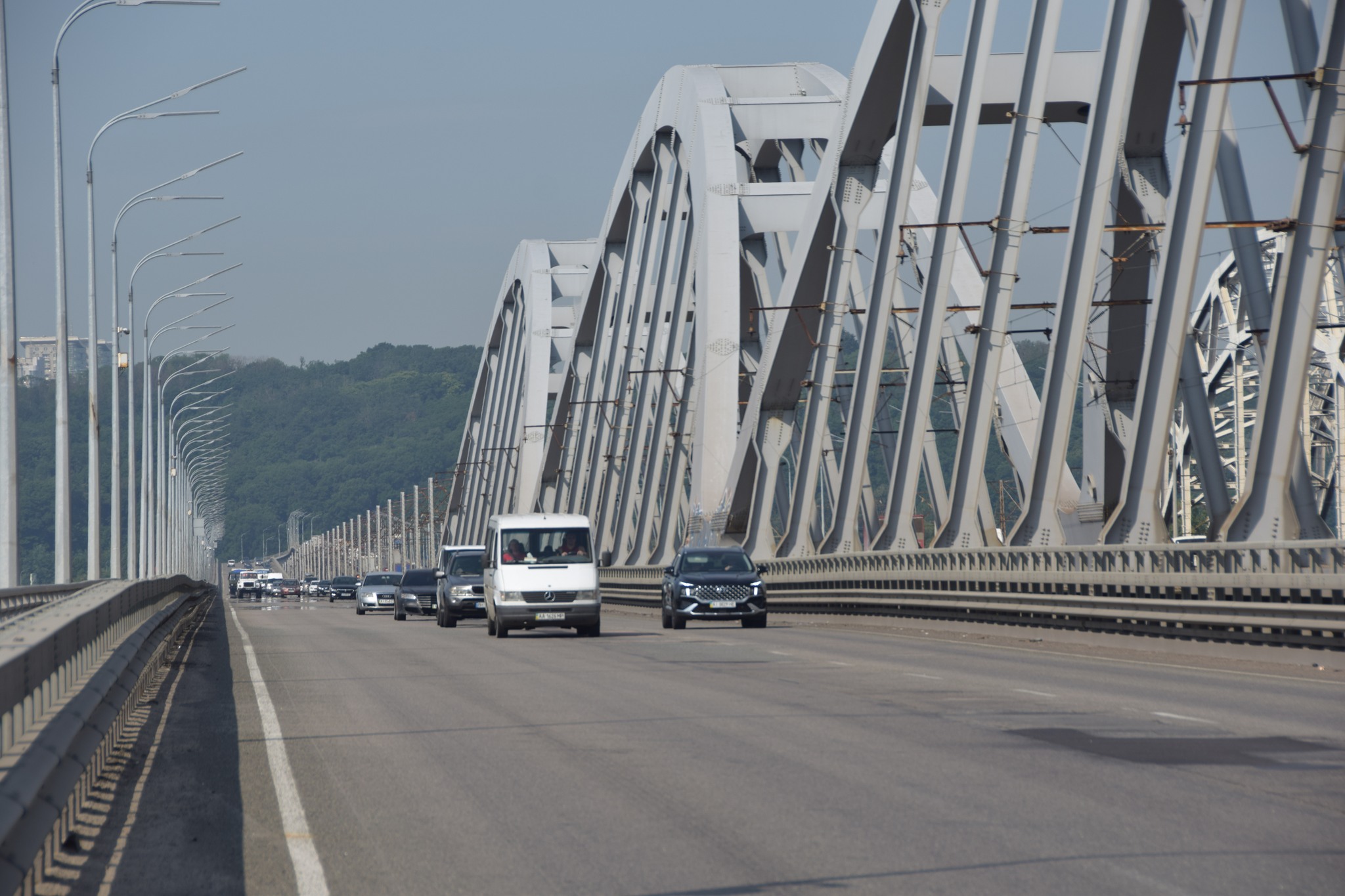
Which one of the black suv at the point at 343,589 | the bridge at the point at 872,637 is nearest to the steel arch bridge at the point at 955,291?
the bridge at the point at 872,637

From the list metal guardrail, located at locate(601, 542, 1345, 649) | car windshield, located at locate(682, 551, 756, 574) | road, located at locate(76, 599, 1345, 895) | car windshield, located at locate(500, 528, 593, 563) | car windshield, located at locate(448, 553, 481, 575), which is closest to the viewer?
road, located at locate(76, 599, 1345, 895)

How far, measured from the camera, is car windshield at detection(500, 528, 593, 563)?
29594mm

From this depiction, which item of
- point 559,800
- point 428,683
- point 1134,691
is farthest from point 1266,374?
point 559,800

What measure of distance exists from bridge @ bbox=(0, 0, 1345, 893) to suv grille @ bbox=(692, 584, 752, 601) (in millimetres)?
1250

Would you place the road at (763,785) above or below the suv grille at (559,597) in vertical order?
below

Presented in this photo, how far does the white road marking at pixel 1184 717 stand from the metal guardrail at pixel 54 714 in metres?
7.19

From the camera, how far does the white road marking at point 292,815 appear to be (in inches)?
280

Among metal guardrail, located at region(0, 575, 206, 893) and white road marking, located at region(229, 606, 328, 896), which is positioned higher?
metal guardrail, located at region(0, 575, 206, 893)

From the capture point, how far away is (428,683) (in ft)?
58.5

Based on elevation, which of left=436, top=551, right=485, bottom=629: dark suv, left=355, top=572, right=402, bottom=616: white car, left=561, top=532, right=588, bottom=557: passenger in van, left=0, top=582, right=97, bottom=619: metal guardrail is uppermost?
left=561, top=532, right=588, bottom=557: passenger in van

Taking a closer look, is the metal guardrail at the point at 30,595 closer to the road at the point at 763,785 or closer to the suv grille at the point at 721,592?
the road at the point at 763,785

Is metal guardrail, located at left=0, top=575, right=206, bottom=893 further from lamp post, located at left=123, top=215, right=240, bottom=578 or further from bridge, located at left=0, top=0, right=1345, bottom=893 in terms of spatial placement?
lamp post, located at left=123, top=215, right=240, bottom=578

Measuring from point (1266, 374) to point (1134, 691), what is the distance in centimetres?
642

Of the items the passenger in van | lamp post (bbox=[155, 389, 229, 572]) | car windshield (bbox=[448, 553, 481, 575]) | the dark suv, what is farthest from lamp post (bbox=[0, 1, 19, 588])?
lamp post (bbox=[155, 389, 229, 572])
